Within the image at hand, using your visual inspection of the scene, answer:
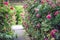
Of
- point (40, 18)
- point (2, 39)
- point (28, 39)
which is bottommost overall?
point (28, 39)

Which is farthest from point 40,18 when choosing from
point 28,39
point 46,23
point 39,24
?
point 28,39

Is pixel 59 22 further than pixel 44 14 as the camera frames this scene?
No

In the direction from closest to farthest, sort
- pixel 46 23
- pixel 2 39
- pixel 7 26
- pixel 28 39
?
pixel 46 23 < pixel 2 39 < pixel 7 26 < pixel 28 39

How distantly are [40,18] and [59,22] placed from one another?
4.13ft

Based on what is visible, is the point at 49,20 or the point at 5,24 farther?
the point at 5,24

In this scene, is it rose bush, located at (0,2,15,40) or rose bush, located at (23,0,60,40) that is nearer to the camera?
rose bush, located at (23,0,60,40)

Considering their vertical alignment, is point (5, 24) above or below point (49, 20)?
below

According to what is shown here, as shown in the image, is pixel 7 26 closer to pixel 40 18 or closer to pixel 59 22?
pixel 40 18

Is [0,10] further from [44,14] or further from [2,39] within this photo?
[44,14]

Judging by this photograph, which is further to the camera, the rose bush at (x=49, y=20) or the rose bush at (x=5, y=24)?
the rose bush at (x=5, y=24)

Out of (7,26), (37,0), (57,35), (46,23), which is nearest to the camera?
(57,35)

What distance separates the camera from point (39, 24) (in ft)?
18.4

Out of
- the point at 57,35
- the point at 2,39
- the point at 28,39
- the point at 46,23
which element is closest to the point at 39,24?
the point at 46,23

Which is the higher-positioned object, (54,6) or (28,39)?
(54,6)
